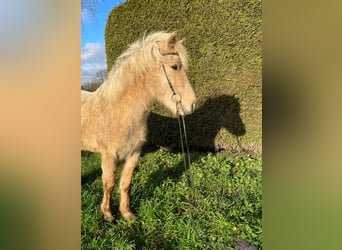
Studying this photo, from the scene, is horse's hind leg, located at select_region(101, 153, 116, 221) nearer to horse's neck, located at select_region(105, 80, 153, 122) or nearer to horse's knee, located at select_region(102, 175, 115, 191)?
horse's knee, located at select_region(102, 175, 115, 191)

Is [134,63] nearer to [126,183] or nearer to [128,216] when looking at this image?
[126,183]

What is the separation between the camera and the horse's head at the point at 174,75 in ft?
7.86

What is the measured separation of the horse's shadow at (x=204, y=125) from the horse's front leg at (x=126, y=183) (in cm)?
19

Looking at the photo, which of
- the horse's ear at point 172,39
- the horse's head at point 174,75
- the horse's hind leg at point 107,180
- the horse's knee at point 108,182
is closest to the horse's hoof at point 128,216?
the horse's hind leg at point 107,180

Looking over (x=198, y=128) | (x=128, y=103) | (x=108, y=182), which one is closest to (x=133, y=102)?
(x=128, y=103)

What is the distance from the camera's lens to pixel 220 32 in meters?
2.46

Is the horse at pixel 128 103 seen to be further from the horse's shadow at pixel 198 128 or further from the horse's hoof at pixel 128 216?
the horse's shadow at pixel 198 128

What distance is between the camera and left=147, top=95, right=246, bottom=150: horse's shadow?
248 cm

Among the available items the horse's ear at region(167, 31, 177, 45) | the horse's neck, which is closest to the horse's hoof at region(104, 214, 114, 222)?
the horse's neck

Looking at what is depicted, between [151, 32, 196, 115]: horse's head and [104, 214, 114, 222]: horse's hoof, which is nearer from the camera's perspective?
[151, 32, 196, 115]: horse's head

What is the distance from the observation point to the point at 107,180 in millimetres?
2508

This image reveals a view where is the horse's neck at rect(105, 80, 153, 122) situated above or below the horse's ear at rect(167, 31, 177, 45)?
below
